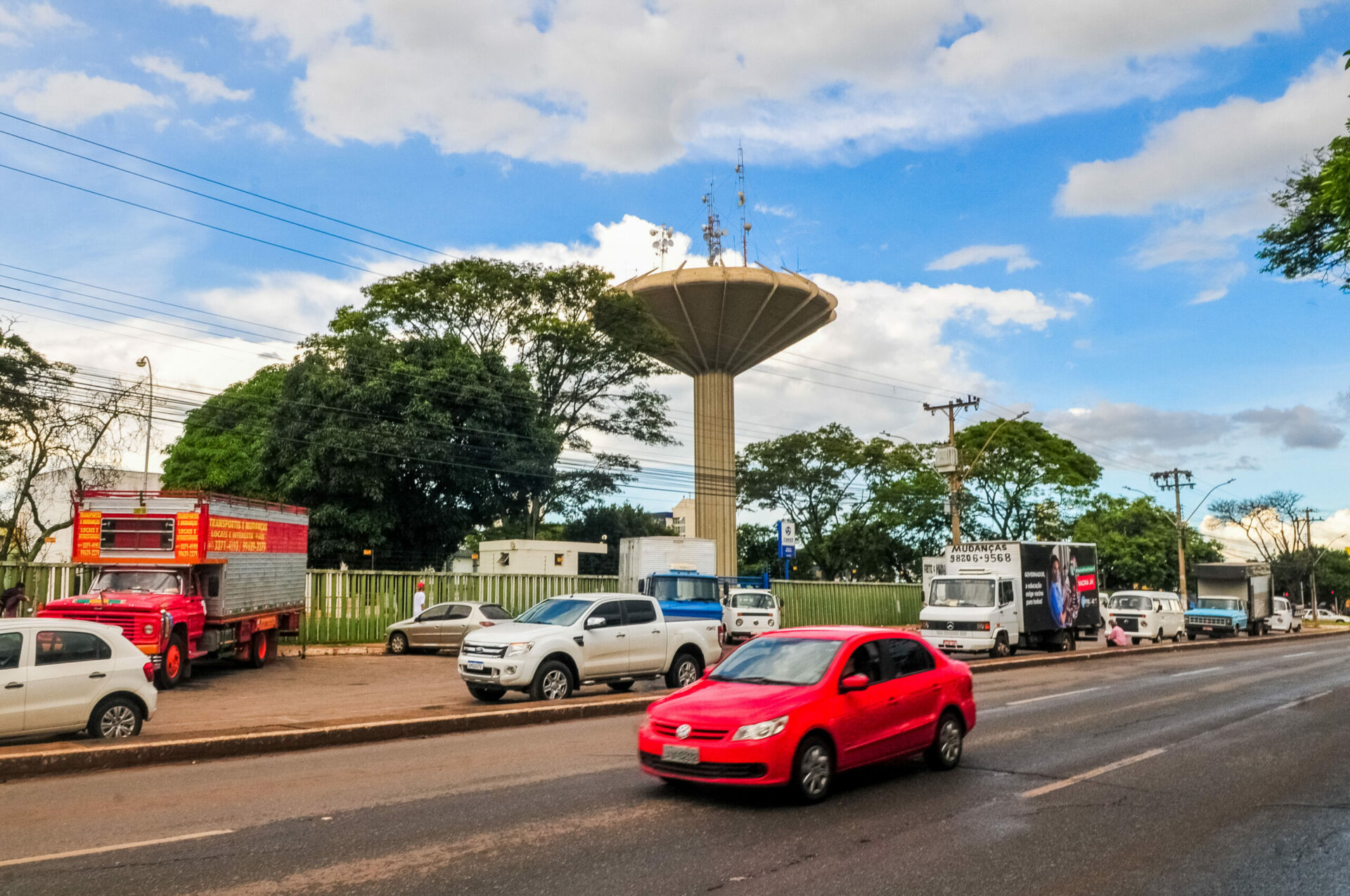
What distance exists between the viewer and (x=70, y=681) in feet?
37.8

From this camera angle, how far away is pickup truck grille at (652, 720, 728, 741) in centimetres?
825

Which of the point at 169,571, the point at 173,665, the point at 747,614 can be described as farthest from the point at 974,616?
the point at 169,571

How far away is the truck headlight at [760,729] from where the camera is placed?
26.6 ft

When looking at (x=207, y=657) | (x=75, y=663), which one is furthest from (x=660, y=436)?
(x=75, y=663)

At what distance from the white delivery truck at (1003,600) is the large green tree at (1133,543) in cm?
4841

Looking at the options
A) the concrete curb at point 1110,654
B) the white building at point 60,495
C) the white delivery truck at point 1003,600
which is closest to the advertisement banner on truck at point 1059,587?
the white delivery truck at point 1003,600

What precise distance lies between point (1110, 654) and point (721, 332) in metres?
33.2

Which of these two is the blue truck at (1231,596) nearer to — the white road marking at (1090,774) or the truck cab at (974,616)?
the truck cab at (974,616)

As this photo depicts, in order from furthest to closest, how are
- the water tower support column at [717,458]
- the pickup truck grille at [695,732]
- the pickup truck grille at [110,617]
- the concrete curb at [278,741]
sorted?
the water tower support column at [717,458]
the pickup truck grille at [110,617]
the concrete curb at [278,741]
the pickup truck grille at [695,732]

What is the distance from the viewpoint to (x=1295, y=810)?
8.42m

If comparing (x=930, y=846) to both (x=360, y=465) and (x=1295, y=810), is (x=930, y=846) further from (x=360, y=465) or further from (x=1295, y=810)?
(x=360, y=465)

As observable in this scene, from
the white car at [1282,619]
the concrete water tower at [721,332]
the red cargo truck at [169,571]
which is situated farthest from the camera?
the concrete water tower at [721,332]

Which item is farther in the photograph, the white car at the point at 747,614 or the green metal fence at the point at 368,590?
the white car at the point at 747,614

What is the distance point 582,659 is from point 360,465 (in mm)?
26675
